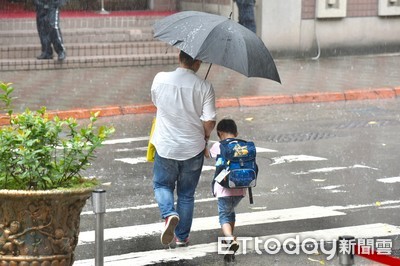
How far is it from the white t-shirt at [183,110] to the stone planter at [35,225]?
2088mm

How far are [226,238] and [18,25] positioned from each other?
13985mm

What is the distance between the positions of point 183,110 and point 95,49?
41.7 feet

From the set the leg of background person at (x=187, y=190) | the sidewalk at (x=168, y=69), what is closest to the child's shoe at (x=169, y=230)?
the leg of background person at (x=187, y=190)

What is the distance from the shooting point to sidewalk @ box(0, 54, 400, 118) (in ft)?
56.6

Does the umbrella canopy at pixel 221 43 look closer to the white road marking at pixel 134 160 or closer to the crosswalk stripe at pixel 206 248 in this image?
the crosswalk stripe at pixel 206 248

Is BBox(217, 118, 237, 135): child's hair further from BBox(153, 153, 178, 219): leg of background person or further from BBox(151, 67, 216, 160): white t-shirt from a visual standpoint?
BBox(153, 153, 178, 219): leg of background person

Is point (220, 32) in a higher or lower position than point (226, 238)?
higher

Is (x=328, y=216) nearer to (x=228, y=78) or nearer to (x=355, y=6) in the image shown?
(x=228, y=78)

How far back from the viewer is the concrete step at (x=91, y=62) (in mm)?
20375

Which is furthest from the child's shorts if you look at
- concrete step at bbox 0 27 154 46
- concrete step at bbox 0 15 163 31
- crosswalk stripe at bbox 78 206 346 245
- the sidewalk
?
concrete step at bbox 0 15 163 31

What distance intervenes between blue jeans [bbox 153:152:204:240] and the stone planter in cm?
208

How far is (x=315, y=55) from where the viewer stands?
23.8 m

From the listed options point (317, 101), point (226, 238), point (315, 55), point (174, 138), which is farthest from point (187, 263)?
point (315, 55)

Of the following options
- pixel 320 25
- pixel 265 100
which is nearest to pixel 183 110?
pixel 265 100
